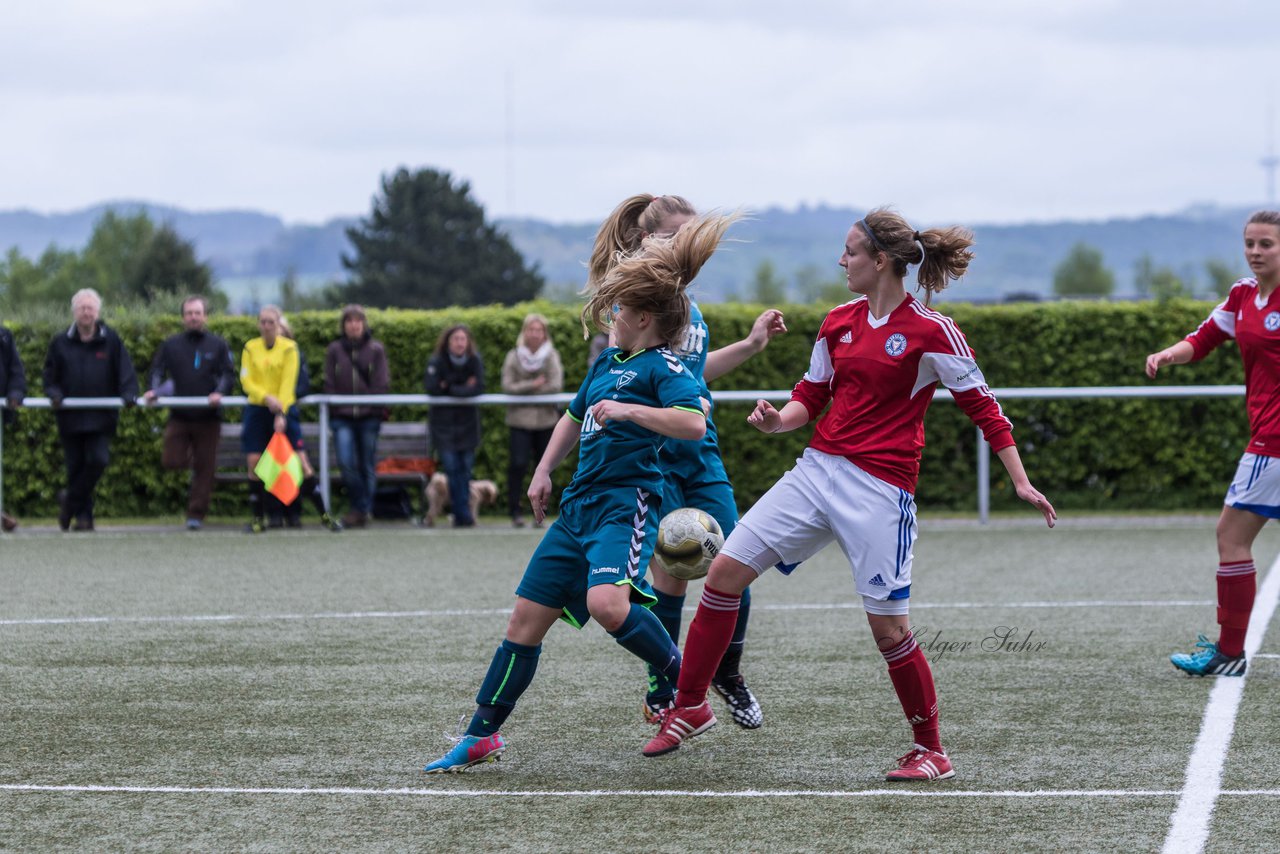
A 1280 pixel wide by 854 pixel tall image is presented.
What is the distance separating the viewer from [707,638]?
537 centimetres

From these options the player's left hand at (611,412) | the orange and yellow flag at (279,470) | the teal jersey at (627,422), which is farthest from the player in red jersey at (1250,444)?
the orange and yellow flag at (279,470)

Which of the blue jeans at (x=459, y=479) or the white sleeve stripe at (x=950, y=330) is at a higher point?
the white sleeve stripe at (x=950, y=330)

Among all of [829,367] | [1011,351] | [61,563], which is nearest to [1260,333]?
[829,367]

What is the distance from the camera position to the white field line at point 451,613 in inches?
352

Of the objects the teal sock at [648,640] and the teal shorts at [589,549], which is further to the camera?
the teal sock at [648,640]

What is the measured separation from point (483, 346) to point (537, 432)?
2021mm

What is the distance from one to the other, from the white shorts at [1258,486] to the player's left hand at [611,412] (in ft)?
9.99

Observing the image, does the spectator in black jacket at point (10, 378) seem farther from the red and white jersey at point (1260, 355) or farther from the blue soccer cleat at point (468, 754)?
the red and white jersey at point (1260, 355)

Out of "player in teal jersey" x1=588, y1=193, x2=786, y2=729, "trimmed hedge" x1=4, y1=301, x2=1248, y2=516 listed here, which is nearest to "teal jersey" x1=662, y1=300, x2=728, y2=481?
"player in teal jersey" x1=588, y1=193, x2=786, y2=729

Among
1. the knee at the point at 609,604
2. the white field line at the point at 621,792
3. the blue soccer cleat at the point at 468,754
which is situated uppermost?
the knee at the point at 609,604

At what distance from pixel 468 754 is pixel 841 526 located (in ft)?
4.51

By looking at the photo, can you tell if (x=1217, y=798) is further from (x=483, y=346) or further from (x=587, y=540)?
(x=483, y=346)

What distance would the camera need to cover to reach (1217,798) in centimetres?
484

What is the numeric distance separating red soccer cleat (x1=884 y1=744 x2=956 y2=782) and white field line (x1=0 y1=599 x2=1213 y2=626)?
156 inches
